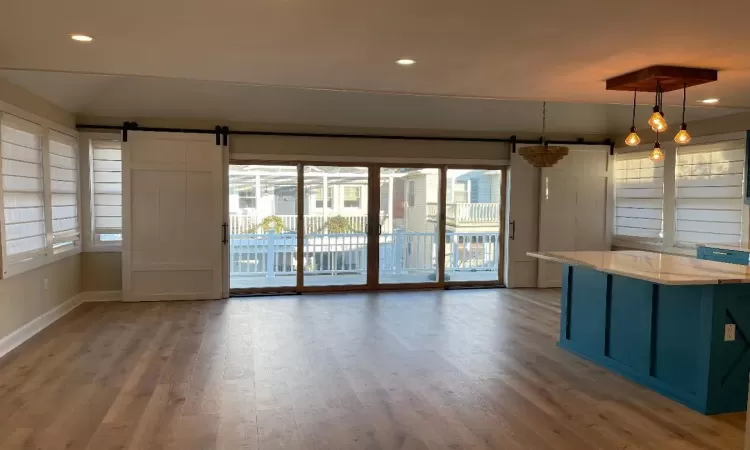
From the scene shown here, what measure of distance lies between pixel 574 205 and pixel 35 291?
278 inches

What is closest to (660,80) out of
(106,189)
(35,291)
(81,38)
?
(81,38)

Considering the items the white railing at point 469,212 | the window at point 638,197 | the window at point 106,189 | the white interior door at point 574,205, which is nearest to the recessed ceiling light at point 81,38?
the window at point 106,189

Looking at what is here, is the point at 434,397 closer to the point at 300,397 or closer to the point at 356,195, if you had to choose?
the point at 300,397

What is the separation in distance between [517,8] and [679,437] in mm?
2600

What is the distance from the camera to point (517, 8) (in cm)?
259

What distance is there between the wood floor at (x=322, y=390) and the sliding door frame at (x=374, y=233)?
4.99 feet

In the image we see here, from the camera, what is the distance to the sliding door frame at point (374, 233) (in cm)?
743

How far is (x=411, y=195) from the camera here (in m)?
7.91

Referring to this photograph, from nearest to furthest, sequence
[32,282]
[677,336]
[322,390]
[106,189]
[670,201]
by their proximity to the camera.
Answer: [677,336]
[322,390]
[32,282]
[106,189]
[670,201]

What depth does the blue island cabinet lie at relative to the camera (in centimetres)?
348

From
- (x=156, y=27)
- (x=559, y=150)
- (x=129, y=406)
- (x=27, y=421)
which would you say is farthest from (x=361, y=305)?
(x=156, y=27)

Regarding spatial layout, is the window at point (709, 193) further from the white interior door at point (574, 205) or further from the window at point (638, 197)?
the white interior door at point (574, 205)

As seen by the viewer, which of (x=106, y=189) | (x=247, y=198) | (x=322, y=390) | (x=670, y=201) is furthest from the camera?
(x=247, y=198)

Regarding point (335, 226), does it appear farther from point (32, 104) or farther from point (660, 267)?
point (660, 267)
